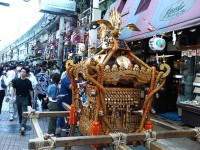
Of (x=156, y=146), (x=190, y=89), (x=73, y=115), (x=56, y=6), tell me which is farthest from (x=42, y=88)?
(x=56, y=6)

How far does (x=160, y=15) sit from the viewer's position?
9320 mm

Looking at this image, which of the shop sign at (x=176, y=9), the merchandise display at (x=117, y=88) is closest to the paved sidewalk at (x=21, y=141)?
the merchandise display at (x=117, y=88)

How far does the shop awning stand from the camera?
24.6 ft

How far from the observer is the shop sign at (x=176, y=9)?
7.83 meters

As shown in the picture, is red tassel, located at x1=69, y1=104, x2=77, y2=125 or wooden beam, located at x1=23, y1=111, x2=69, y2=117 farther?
red tassel, located at x1=69, y1=104, x2=77, y2=125

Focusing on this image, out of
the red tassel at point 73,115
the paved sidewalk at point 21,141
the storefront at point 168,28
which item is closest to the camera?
the red tassel at point 73,115

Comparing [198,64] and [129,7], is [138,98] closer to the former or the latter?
[198,64]

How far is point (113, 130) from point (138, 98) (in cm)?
59

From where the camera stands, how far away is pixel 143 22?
10.4 meters

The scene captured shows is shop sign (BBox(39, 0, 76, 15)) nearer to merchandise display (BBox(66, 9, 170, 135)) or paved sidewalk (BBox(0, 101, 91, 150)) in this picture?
paved sidewalk (BBox(0, 101, 91, 150))

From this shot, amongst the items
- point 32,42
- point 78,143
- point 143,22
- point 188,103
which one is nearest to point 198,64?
point 188,103

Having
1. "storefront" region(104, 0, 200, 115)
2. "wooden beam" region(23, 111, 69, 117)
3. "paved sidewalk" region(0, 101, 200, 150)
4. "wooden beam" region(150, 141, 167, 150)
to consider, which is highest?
"storefront" region(104, 0, 200, 115)

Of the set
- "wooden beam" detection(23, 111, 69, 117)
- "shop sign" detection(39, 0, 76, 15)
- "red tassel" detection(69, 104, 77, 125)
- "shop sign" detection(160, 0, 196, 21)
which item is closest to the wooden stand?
"wooden beam" detection(23, 111, 69, 117)

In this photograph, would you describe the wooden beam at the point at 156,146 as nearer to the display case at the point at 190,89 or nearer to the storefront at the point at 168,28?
the storefront at the point at 168,28
